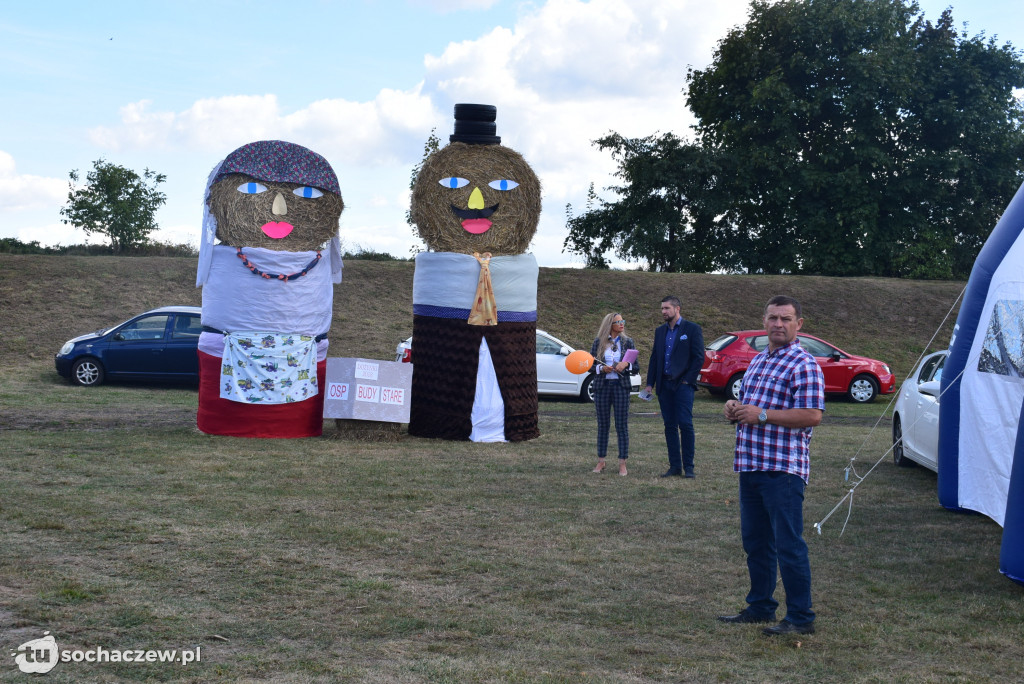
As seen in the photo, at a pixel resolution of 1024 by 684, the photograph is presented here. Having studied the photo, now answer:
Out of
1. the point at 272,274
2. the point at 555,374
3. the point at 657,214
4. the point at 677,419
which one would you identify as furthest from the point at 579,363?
the point at 657,214

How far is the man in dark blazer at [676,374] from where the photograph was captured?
10.6 meters

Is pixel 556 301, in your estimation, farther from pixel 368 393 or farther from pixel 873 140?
pixel 368 393

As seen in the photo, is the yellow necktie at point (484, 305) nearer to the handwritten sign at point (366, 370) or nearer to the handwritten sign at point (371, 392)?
the handwritten sign at point (371, 392)

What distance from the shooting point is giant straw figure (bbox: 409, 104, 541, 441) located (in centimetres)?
1302

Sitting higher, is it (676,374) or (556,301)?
(556,301)

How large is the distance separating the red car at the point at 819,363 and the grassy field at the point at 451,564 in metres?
5.86

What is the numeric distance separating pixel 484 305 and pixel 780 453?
7.66 metres

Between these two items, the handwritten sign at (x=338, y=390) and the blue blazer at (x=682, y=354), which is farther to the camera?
the handwritten sign at (x=338, y=390)

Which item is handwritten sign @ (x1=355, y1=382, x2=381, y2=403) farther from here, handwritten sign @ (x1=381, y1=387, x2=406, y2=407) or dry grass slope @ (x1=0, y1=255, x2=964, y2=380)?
dry grass slope @ (x1=0, y1=255, x2=964, y2=380)

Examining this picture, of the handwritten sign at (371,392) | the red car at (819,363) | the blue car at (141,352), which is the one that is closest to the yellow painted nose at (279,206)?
the handwritten sign at (371,392)

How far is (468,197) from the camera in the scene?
13.3 metres

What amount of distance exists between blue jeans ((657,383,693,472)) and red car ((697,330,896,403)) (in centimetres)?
924

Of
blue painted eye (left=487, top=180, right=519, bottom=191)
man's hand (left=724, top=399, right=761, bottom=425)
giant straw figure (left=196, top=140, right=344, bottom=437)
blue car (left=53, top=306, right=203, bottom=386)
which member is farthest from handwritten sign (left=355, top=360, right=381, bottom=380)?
man's hand (left=724, top=399, right=761, bottom=425)

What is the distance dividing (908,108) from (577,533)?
103 ft
